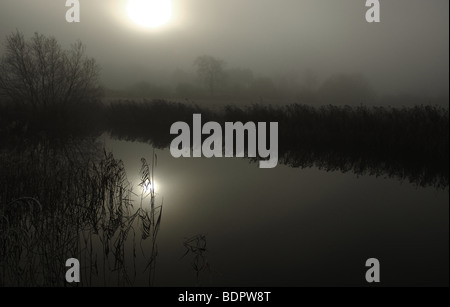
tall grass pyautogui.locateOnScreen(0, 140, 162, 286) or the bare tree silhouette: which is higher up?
the bare tree silhouette

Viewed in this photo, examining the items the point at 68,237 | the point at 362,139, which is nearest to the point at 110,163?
the point at 68,237

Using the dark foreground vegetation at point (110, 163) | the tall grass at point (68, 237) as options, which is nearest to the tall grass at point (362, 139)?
the dark foreground vegetation at point (110, 163)

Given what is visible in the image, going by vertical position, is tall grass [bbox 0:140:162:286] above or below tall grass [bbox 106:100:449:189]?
below

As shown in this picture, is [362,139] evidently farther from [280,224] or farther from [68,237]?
[68,237]

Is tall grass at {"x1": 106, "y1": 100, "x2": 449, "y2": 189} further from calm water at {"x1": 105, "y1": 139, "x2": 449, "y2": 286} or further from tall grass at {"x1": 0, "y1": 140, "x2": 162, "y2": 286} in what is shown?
tall grass at {"x1": 0, "y1": 140, "x2": 162, "y2": 286}

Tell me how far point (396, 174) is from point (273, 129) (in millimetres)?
3404

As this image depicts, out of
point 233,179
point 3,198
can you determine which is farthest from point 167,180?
point 3,198

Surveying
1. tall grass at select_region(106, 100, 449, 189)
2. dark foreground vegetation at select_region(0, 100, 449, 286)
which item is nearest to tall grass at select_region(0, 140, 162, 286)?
dark foreground vegetation at select_region(0, 100, 449, 286)

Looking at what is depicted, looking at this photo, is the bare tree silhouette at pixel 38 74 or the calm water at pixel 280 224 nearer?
the calm water at pixel 280 224

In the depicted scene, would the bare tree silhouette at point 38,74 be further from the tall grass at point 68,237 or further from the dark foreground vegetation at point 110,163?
the tall grass at point 68,237

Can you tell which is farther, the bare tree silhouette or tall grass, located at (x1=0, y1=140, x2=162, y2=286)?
the bare tree silhouette

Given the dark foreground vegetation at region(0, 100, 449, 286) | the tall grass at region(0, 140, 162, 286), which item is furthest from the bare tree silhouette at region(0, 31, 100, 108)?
the tall grass at region(0, 140, 162, 286)

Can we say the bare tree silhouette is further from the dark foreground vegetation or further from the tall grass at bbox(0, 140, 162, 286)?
the tall grass at bbox(0, 140, 162, 286)
